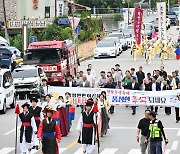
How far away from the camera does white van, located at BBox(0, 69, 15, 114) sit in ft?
98.1

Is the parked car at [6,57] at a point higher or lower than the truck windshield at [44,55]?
lower

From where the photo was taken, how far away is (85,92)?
30094mm

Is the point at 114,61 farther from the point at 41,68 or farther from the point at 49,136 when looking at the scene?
the point at 49,136

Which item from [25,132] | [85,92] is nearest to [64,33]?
[85,92]

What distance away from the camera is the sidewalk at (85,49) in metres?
58.1

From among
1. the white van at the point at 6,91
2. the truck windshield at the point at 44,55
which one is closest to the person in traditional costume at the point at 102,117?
the white van at the point at 6,91

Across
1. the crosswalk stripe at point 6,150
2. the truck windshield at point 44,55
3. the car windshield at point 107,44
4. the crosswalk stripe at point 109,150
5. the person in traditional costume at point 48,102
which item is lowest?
the crosswalk stripe at point 6,150

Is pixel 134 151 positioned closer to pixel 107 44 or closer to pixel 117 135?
pixel 117 135

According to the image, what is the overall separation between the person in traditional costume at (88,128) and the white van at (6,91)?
396 inches

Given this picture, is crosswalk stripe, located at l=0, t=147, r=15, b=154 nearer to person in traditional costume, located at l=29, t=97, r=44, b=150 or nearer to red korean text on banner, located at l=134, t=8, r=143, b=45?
person in traditional costume, located at l=29, t=97, r=44, b=150

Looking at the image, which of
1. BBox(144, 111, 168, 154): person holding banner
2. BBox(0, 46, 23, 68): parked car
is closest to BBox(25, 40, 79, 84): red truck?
BBox(0, 46, 23, 68): parked car

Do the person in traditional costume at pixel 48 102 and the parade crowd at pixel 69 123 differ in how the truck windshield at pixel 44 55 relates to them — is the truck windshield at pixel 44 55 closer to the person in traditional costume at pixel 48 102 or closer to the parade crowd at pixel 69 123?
the parade crowd at pixel 69 123

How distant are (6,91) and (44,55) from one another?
7450mm

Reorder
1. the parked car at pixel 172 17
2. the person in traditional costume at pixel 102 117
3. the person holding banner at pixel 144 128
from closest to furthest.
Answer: the person holding banner at pixel 144 128
the person in traditional costume at pixel 102 117
the parked car at pixel 172 17
